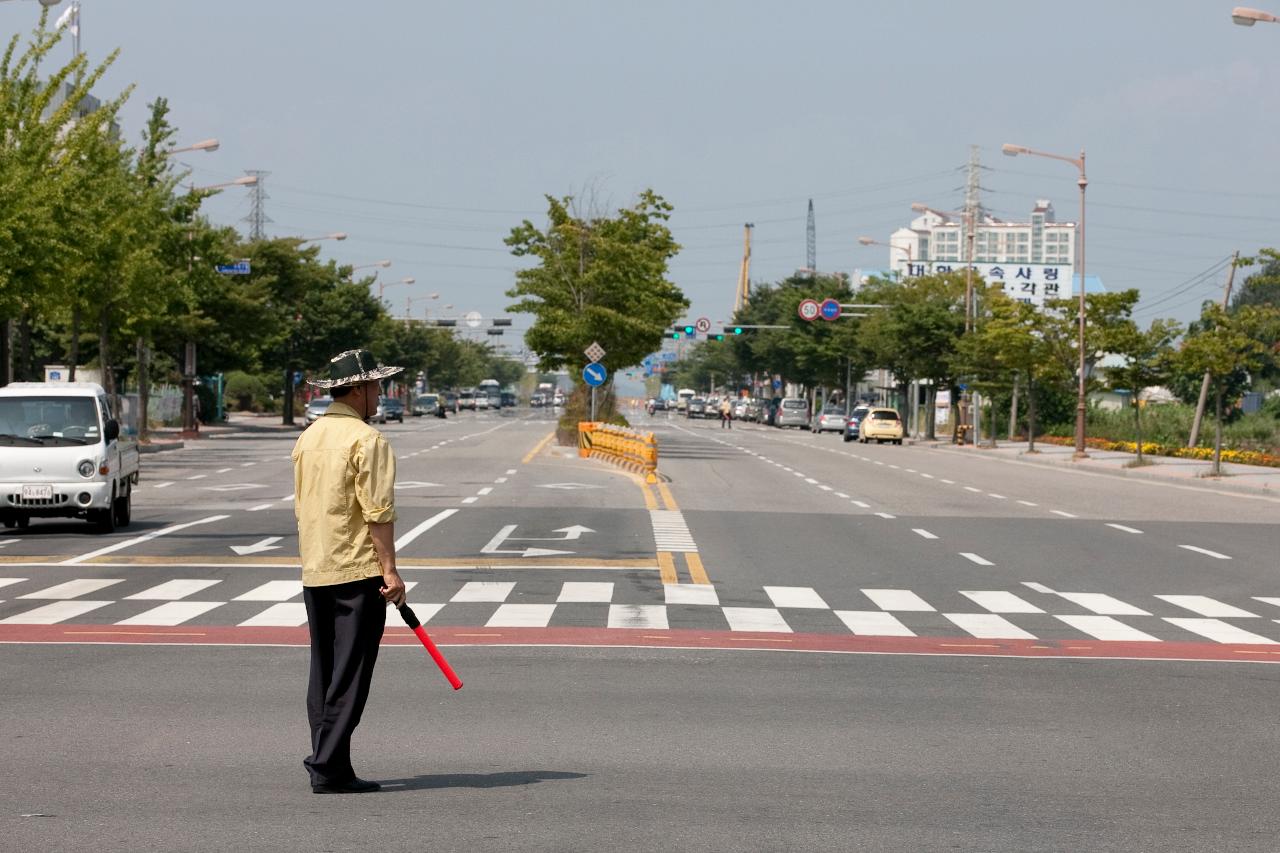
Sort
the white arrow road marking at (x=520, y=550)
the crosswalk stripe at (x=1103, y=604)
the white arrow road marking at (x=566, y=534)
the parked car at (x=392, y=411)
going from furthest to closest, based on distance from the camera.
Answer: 1. the parked car at (x=392, y=411)
2. the white arrow road marking at (x=566, y=534)
3. the white arrow road marking at (x=520, y=550)
4. the crosswalk stripe at (x=1103, y=604)

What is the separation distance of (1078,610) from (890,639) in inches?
109

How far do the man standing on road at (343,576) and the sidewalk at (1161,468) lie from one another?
30782 mm

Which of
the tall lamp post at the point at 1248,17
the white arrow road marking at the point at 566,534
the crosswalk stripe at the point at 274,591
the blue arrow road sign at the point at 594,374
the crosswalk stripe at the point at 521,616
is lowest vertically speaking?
the white arrow road marking at the point at 566,534

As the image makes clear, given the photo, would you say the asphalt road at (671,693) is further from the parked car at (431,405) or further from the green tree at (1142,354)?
the parked car at (431,405)

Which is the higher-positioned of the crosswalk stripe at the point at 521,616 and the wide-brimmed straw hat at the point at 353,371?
the wide-brimmed straw hat at the point at 353,371

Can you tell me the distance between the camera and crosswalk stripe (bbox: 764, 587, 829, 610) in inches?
583

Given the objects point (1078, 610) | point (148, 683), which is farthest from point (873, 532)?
point (148, 683)

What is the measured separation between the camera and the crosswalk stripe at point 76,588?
1490cm

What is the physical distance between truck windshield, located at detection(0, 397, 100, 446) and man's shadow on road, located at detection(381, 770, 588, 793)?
15408 mm

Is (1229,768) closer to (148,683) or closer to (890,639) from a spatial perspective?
(890,639)

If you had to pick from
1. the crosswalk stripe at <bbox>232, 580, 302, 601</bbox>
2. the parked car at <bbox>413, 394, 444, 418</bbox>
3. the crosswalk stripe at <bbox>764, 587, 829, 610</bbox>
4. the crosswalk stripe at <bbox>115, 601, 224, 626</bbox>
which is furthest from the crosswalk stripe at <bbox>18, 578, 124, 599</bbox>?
the parked car at <bbox>413, 394, 444, 418</bbox>

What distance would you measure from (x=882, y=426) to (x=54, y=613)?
5811 centimetres

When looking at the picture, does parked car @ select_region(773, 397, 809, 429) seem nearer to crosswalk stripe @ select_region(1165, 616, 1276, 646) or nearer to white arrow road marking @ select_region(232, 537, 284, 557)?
white arrow road marking @ select_region(232, 537, 284, 557)

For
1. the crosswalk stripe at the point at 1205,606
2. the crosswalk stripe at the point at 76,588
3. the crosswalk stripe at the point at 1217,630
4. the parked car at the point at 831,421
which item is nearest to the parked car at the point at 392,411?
the parked car at the point at 831,421
